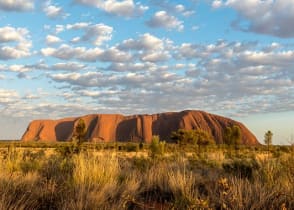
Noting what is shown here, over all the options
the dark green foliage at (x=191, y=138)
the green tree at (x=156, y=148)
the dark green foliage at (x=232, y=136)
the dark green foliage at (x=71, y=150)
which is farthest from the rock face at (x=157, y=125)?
the dark green foliage at (x=71, y=150)

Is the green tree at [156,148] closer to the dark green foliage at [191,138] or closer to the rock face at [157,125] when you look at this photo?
the dark green foliage at [191,138]

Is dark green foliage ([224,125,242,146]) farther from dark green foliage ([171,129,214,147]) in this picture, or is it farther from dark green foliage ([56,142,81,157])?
dark green foliage ([56,142,81,157])

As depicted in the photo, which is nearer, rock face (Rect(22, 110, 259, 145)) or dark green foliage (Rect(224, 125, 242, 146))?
dark green foliage (Rect(224, 125, 242, 146))

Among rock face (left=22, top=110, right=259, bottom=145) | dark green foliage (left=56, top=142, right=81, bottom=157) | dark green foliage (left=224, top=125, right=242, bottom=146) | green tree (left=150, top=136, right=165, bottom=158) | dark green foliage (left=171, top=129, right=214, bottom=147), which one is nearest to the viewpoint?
dark green foliage (left=56, top=142, right=81, bottom=157)

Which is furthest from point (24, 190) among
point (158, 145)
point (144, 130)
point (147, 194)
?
point (144, 130)

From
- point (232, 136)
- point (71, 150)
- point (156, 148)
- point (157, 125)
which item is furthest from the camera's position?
point (157, 125)

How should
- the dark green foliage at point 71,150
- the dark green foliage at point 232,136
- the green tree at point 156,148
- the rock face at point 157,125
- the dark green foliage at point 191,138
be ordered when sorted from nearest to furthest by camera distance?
the dark green foliage at point 71,150 < the green tree at point 156,148 < the dark green foliage at point 191,138 < the dark green foliage at point 232,136 < the rock face at point 157,125

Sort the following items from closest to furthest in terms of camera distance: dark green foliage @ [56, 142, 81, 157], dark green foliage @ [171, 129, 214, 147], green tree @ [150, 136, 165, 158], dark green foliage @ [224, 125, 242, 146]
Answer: dark green foliage @ [56, 142, 81, 157], green tree @ [150, 136, 165, 158], dark green foliage @ [171, 129, 214, 147], dark green foliage @ [224, 125, 242, 146]

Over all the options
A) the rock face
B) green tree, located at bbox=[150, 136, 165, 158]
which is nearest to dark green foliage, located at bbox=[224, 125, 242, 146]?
green tree, located at bbox=[150, 136, 165, 158]

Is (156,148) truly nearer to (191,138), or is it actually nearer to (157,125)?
(191,138)

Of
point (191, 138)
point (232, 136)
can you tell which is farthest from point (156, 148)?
point (232, 136)

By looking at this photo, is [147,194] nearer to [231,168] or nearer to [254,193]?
[254,193]

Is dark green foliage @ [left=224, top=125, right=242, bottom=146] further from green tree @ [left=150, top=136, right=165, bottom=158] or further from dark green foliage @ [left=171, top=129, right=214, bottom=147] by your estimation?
green tree @ [left=150, top=136, right=165, bottom=158]

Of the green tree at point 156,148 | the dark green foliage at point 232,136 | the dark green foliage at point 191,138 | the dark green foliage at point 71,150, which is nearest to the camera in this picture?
the dark green foliage at point 71,150
